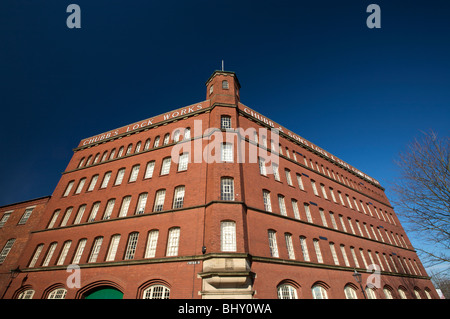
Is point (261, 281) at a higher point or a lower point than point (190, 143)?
lower

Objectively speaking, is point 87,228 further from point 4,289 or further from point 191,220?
point 191,220

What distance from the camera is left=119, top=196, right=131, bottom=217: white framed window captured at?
19.4 meters

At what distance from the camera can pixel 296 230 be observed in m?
18.8

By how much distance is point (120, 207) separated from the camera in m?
19.7

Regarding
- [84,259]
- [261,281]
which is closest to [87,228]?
[84,259]

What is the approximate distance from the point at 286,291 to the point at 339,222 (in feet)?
45.2

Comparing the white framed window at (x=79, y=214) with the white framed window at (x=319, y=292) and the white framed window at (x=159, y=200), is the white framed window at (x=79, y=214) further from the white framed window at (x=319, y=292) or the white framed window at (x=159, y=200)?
the white framed window at (x=319, y=292)

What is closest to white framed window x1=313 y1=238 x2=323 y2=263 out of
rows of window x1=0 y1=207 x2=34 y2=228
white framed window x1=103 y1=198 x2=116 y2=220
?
white framed window x1=103 y1=198 x2=116 y2=220

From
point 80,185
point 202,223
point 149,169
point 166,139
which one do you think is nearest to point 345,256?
point 202,223

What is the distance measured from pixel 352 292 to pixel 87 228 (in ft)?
84.5

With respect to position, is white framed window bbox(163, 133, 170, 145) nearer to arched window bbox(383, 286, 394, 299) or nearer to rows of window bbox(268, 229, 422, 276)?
rows of window bbox(268, 229, 422, 276)

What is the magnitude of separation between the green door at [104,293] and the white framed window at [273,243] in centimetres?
1162

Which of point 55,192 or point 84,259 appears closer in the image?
Result: point 84,259

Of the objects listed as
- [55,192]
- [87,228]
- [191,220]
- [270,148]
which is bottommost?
[191,220]
